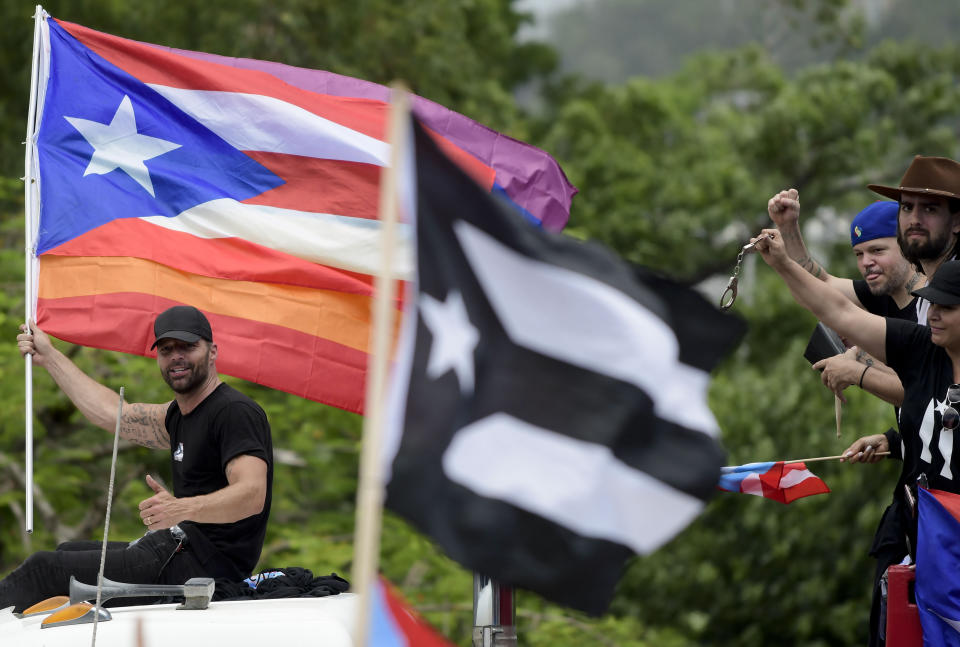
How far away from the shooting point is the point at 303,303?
661cm

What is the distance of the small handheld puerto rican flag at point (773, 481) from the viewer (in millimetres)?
6027

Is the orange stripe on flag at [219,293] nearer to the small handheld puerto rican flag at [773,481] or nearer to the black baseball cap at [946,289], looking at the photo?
the small handheld puerto rican flag at [773,481]

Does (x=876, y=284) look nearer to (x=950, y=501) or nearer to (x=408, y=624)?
(x=950, y=501)

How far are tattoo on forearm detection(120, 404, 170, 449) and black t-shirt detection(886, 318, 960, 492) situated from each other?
10.3 ft

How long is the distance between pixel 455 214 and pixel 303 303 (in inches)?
119

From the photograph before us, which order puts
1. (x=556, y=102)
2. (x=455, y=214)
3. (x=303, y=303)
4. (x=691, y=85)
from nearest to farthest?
1. (x=455, y=214)
2. (x=303, y=303)
3. (x=556, y=102)
4. (x=691, y=85)

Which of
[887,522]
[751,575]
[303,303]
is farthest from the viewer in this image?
[751,575]

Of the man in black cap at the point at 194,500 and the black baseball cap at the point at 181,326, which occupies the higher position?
the black baseball cap at the point at 181,326

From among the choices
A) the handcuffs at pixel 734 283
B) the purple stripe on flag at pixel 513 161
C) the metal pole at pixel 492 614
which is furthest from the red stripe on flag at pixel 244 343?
the handcuffs at pixel 734 283

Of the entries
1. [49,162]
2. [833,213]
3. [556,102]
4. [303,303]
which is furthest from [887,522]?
[556,102]

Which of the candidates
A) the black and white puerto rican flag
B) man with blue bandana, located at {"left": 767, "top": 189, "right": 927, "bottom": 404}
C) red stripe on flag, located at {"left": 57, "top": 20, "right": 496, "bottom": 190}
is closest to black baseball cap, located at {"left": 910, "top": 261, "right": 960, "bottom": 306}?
man with blue bandana, located at {"left": 767, "top": 189, "right": 927, "bottom": 404}

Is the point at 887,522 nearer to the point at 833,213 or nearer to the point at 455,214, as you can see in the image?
the point at 455,214

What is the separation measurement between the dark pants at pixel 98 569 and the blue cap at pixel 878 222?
2.96 metres

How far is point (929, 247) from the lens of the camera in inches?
199
